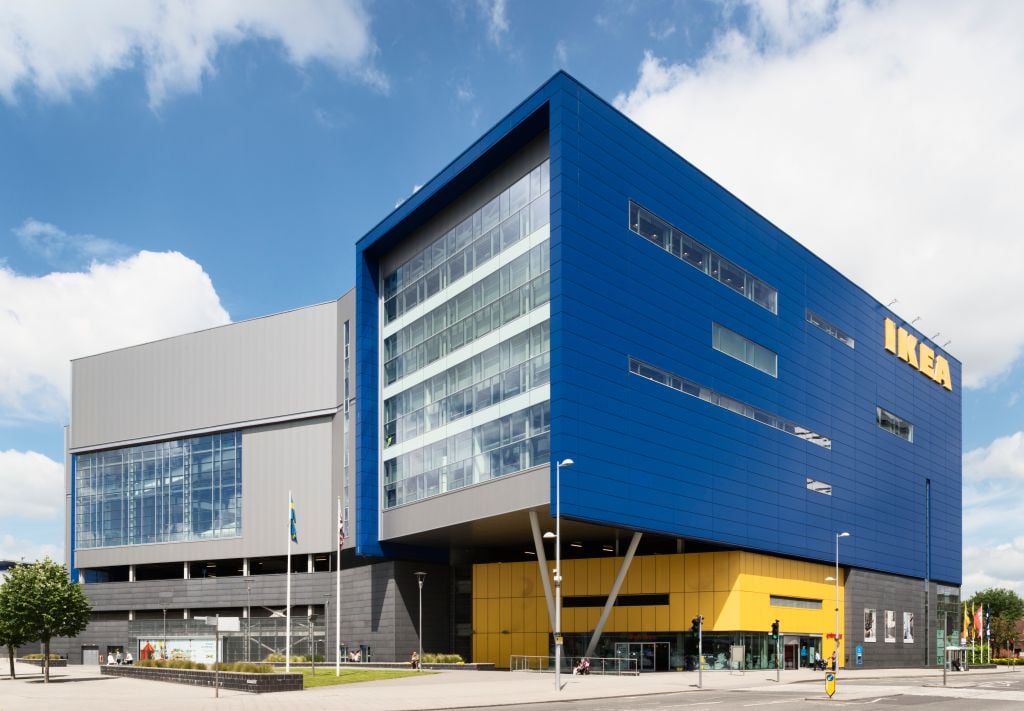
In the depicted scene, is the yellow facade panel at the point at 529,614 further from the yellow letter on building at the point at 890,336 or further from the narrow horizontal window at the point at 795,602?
the yellow letter on building at the point at 890,336

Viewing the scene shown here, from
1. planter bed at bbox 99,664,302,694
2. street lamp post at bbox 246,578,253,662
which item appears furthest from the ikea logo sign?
planter bed at bbox 99,664,302,694

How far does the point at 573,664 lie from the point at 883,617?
37873 mm

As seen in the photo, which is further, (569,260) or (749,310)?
(749,310)

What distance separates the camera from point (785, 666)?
7706cm

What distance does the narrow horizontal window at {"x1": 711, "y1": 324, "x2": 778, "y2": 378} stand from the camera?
2827 inches

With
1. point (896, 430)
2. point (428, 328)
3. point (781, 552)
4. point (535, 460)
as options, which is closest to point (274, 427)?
point (428, 328)

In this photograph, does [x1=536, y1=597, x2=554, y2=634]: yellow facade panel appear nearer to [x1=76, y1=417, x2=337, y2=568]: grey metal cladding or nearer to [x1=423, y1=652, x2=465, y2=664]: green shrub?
[x1=423, y1=652, x2=465, y2=664]: green shrub

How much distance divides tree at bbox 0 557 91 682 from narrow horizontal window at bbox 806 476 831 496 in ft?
174

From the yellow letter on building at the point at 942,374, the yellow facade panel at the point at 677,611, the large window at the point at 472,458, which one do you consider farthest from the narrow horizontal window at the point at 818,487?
the yellow letter on building at the point at 942,374

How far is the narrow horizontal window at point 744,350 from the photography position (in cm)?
7181

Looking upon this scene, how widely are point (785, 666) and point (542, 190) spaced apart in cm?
4060

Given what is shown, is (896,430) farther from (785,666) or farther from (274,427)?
(274,427)

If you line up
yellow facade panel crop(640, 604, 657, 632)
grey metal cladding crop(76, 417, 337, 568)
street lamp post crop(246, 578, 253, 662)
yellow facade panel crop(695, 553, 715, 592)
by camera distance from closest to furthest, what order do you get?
yellow facade panel crop(695, 553, 715, 592) < yellow facade panel crop(640, 604, 657, 632) < grey metal cladding crop(76, 417, 337, 568) < street lamp post crop(246, 578, 253, 662)

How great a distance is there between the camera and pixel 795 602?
7938cm
